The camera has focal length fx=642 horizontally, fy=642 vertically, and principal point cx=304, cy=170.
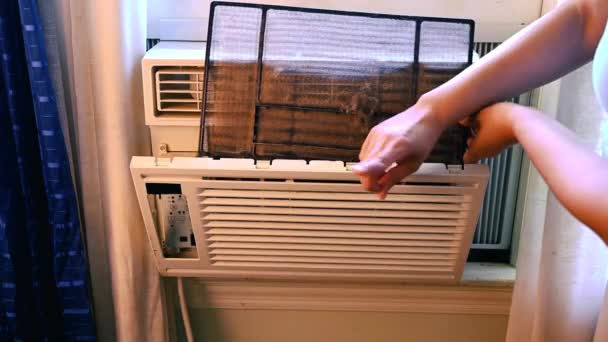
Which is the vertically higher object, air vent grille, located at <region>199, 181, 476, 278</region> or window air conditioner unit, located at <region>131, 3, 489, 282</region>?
window air conditioner unit, located at <region>131, 3, 489, 282</region>

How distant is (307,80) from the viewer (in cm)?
104

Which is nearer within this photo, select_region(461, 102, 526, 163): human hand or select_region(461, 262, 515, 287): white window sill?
select_region(461, 102, 526, 163): human hand

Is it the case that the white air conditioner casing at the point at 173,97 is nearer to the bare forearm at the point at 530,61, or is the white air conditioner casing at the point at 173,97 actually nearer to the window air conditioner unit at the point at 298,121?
the window air conditioner unit at the point at 298,121

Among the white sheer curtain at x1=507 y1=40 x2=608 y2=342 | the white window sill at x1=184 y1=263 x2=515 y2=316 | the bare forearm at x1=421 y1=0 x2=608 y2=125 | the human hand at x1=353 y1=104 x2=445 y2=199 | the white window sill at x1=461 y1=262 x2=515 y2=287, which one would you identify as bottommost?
the white window sill at x1=184 y1=263 x2=515 y2=316

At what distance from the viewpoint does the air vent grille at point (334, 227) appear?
3.54ft

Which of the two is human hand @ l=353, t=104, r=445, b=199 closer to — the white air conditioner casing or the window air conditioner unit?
the window air conditioner unit

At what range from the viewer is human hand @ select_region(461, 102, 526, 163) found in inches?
34.4

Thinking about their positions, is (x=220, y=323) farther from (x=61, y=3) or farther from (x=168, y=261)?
(x=61, y=3)

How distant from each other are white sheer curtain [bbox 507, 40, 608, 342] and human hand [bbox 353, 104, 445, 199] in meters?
0.30

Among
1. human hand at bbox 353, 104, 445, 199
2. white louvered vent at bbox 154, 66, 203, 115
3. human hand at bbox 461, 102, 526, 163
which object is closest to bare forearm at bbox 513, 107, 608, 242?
human hand at bbox 461, 102, 526, 163

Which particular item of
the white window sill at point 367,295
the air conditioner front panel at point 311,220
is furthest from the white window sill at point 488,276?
the air conditioner front panel at point 311,220

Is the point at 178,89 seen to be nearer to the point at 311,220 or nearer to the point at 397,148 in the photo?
the point at 311,220

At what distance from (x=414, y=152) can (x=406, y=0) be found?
0.45m

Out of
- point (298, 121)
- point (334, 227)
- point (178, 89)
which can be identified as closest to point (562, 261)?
point (334, 227)
